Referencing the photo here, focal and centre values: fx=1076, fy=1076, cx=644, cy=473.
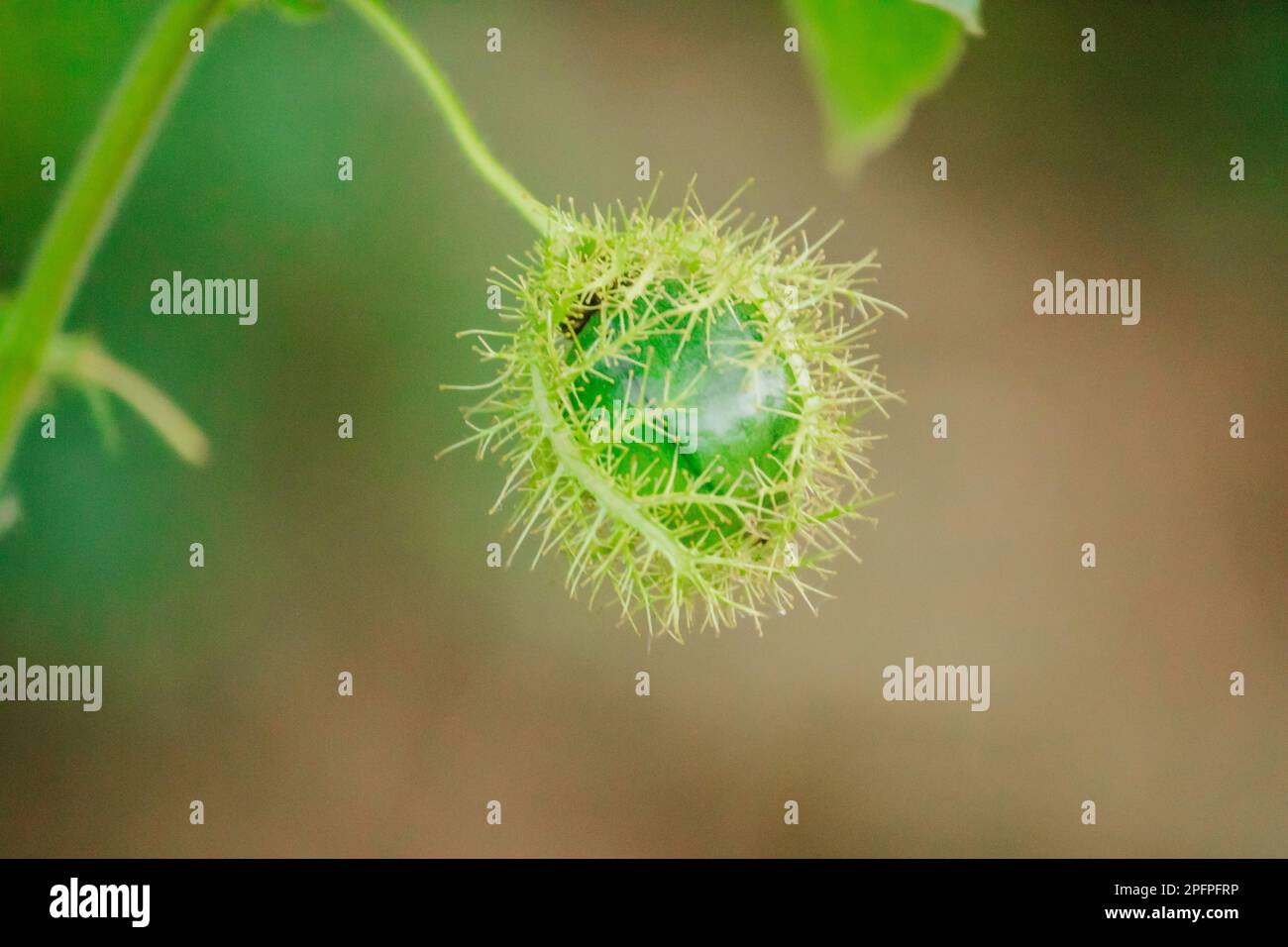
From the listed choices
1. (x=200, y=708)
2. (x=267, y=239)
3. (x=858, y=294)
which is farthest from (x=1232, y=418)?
(x=200, y=708)

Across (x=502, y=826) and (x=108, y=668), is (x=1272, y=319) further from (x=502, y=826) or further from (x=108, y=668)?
(x=108, y=668)

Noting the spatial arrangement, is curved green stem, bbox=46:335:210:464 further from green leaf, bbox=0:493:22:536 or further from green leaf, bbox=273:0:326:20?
green leaf, bbox=273:0:326:20

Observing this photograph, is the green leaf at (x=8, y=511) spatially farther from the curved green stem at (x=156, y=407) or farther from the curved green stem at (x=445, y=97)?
the curved green stem at (x=445, y=97)

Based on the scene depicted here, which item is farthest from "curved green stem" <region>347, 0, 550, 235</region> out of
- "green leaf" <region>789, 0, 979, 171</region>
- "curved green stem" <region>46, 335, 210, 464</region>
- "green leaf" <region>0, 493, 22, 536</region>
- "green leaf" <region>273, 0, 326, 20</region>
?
"green leaf" <region>0, 493, 22, 536</region>

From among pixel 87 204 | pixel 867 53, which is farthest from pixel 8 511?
pixel 867 53

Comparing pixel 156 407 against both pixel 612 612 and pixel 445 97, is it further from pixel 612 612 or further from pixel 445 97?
pixel 445 97

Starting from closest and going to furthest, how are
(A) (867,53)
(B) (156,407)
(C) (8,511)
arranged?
(A) (867,53), (C) (8,511), (B) (156,407)

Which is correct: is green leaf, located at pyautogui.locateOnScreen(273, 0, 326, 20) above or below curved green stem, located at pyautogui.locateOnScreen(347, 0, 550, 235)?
above
